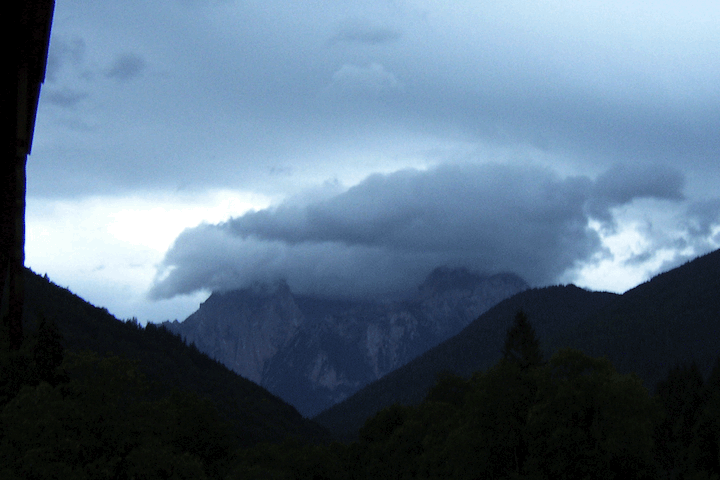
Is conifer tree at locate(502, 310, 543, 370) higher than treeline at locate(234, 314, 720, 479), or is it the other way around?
conifer tree at locate(502, 310, 543, 370)

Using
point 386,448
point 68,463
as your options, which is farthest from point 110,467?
point 386,448

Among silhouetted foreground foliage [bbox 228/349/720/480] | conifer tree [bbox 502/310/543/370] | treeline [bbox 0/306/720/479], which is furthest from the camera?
conifer tree [bbox 502/310/543/370]

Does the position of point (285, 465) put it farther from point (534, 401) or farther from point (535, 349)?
point (534, 401)

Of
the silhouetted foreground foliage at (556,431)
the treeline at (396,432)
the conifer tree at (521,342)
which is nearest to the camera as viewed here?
the treeline at (396,432)

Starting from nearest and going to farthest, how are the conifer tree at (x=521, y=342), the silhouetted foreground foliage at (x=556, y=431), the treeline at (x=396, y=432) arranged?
the treeline at (x=396, y=432)
the silhouetted foreground foliage at (x=556, y=431)
the conifer tree at (x=521, y=342)

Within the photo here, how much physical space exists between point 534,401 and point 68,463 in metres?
37.4

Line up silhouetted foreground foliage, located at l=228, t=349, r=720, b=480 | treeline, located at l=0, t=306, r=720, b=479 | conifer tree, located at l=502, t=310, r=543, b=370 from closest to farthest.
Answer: treeline, located at l=0, t=306, r=720, b=479 → silhouetted foreground foliage, located at l=228, t=349, r=720, b=480 → conifer tree, located at l=502, t=310, r=543, b=370

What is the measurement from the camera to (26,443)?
3872 centimetres

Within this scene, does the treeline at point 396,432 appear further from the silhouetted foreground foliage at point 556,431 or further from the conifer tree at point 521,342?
the conifer tree at point 521,342

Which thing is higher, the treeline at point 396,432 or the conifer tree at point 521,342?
the conifer tree at point 521,342

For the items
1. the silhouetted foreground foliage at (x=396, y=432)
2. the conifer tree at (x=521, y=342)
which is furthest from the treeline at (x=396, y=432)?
the conifer tree at (x=521, y=342)

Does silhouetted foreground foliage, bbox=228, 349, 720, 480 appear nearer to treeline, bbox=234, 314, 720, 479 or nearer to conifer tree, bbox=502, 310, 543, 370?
treeline, bbox=234, 314, 720, 479

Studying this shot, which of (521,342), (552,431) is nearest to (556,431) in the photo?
Result: (552,431)

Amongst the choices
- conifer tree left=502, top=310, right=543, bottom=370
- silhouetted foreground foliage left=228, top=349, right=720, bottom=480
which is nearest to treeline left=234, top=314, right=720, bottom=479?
silhouetted foreground foliage left=228, top=349, right=720, bottom=480
